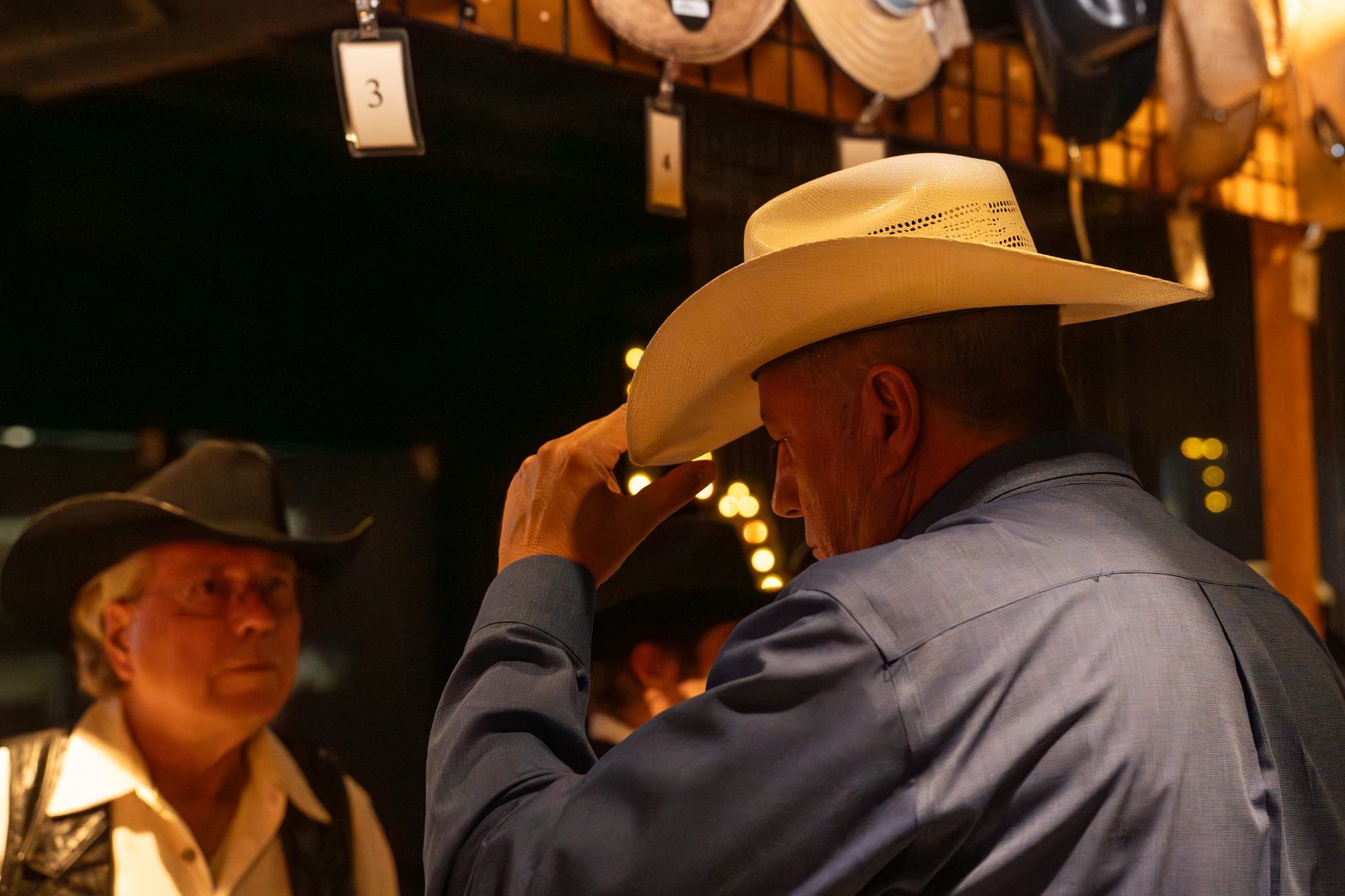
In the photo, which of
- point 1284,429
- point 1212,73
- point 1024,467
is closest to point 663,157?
point 1024,467

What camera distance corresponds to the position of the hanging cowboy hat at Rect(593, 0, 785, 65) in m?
1.86

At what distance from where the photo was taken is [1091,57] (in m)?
2.21

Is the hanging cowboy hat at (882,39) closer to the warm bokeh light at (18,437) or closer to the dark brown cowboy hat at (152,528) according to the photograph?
the dark brown cowboy hat at (152,528)

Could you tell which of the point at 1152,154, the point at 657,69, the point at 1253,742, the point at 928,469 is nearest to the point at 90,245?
the point at 657,69

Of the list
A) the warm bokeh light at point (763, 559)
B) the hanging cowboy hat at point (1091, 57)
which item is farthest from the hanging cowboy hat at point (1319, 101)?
the warm bokeh light at point (763, 559)

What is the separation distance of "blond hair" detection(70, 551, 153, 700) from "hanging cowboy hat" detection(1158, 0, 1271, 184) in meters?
2.04

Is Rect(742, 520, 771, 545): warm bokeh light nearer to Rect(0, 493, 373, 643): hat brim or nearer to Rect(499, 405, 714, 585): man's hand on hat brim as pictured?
Rect(499, 405, 714, 585): man's hand on hat brim

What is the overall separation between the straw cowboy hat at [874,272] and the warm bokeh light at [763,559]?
0.77m

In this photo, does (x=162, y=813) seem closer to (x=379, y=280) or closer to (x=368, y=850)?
(x=368, y=850)

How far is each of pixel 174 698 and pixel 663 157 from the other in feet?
3.44

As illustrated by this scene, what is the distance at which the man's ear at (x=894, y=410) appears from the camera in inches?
42.6

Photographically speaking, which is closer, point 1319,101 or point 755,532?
point 755,532

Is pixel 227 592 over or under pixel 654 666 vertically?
over

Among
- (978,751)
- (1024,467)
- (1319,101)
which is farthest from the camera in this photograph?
(1319,101)
